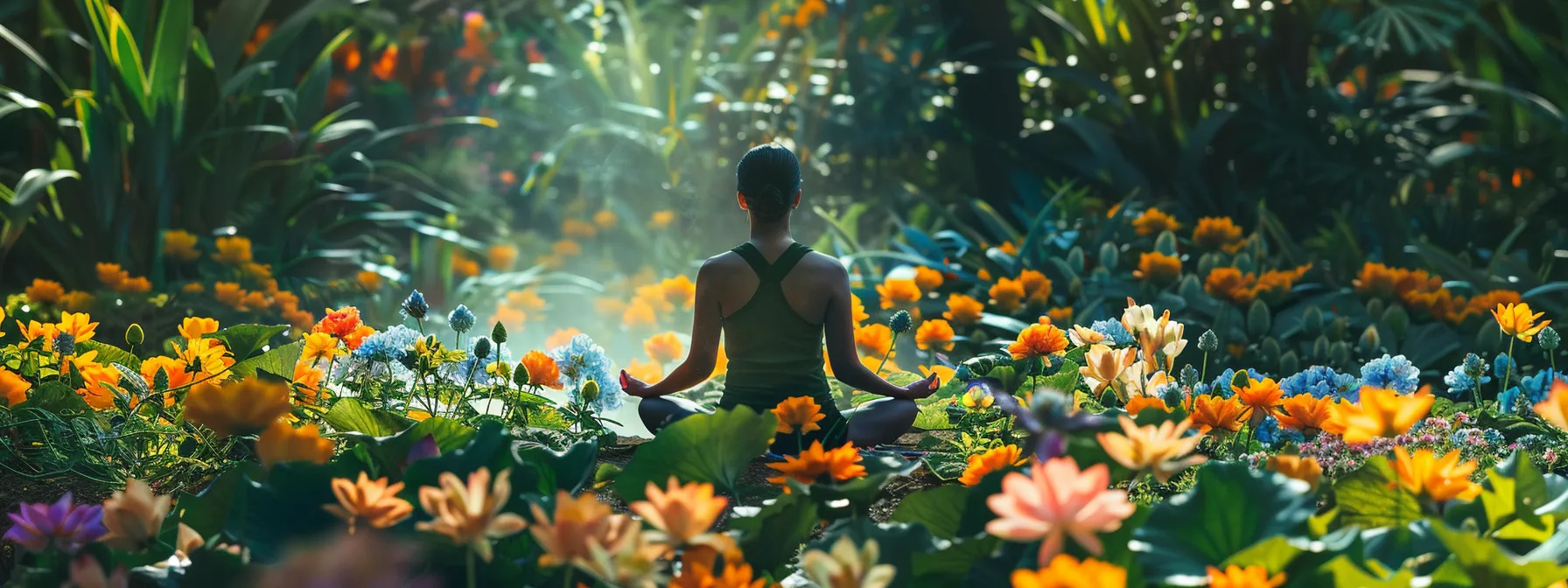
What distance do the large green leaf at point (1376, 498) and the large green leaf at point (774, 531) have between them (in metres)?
0.47

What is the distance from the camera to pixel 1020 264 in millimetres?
3230

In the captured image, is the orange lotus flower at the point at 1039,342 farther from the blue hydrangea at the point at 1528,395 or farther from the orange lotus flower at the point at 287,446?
the orange lotus flower at the point at 287,446

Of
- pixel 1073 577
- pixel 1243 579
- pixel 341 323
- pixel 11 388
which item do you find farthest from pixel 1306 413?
pixel 11 388

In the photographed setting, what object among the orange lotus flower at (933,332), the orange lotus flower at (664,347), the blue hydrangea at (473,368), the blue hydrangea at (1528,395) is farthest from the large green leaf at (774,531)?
the orange lotus flower at (664,347)

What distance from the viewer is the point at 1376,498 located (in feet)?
3.58

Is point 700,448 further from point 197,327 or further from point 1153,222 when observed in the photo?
point 1153,222

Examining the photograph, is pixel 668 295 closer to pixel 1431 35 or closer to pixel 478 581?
pixel 478 581

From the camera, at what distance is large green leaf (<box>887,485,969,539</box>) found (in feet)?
3.48

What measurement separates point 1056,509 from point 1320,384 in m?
1.23

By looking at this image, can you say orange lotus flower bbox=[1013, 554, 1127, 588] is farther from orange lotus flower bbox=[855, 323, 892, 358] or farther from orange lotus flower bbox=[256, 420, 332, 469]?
orange lotus flower bbox=[855, 323, 892, 358]

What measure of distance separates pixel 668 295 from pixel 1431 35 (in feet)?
9.10

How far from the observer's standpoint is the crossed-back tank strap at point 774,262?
2020mm

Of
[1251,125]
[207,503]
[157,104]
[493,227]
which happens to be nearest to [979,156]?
[1251,125]

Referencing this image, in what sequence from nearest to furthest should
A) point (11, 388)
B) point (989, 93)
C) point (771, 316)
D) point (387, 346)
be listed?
point (11, 388)
point (387, 346)
point (771, 316)
point (989, 93)
